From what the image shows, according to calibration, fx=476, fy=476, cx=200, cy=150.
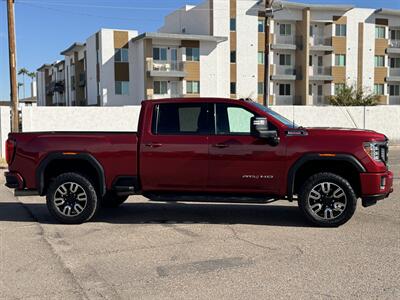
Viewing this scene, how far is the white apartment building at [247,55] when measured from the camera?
153 ft

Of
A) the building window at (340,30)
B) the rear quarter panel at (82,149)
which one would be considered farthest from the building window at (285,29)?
the rear quarter panel at (82,149)

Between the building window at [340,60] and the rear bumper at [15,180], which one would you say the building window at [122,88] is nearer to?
the building window at [340,60]

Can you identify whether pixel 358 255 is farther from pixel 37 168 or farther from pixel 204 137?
pixel 37 168

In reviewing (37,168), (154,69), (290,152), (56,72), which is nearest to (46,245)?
(37,168)

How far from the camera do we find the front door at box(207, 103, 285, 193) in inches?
271

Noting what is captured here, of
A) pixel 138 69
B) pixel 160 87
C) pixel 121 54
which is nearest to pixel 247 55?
pixel 160 87

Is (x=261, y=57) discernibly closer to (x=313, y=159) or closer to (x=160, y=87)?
(x=160, y=87)

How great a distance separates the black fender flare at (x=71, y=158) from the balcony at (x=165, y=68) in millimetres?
38776

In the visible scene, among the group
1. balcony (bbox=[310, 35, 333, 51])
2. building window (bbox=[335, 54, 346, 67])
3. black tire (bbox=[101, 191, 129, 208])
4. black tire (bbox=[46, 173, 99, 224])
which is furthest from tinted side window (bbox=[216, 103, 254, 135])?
building window (bbox=[335, 54, 346, 67])

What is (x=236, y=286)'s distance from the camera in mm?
4637

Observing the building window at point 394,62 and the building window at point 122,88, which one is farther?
the building window at point 394,62

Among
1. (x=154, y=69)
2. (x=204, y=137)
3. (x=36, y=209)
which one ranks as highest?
(x=154, y=69)

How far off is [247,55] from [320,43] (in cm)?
975

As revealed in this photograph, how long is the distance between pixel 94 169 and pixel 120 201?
4.57 ft
